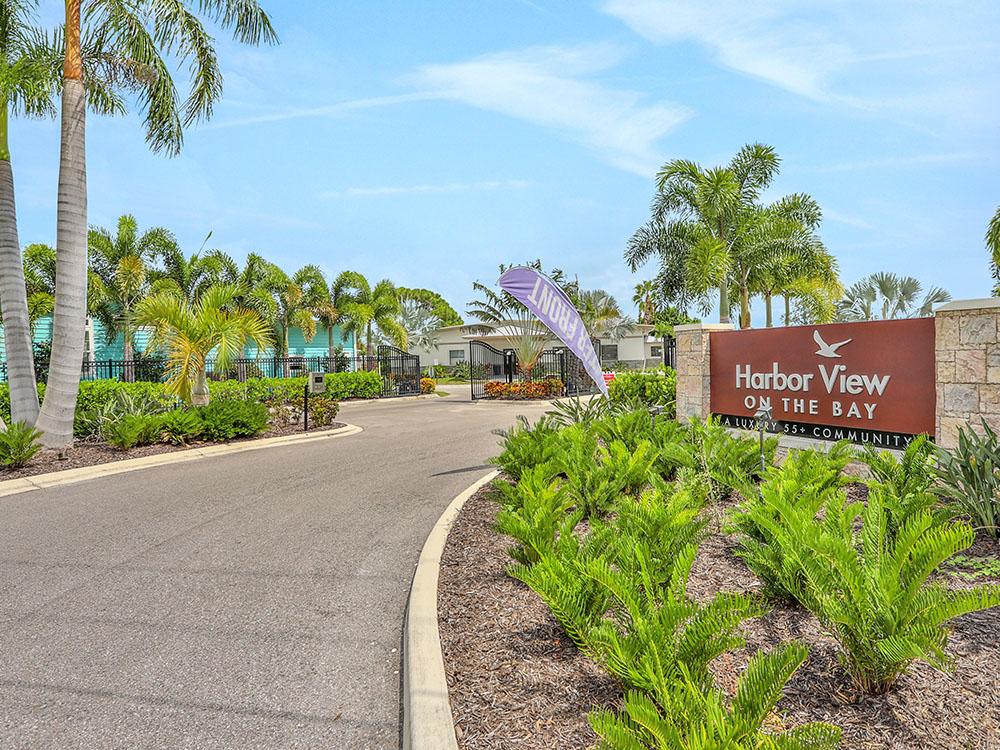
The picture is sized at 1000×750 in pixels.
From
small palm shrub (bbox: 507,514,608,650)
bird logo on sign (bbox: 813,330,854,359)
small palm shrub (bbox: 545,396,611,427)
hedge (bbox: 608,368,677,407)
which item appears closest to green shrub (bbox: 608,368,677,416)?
hedge (bbox: 608,368,677,407)

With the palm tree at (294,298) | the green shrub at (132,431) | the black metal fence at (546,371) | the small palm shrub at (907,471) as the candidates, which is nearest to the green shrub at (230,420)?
the green shrub at (132,431)

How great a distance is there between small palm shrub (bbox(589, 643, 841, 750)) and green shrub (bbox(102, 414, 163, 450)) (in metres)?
11.4

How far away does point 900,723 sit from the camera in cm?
236

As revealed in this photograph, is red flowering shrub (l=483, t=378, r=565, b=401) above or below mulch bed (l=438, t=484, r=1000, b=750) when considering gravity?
above

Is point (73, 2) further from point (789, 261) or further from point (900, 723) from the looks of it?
point (789, 261)

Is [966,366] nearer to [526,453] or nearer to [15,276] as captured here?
[526,453]

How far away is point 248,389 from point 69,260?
8.57 meters

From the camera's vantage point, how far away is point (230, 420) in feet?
40.6

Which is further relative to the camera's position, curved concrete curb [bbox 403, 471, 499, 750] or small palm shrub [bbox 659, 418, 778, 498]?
small palm shrub [bbox 659, 418, 778, 498]

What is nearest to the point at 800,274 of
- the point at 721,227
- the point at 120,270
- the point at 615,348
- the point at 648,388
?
the point at 721,227

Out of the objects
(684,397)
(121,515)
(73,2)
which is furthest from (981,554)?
(73,2)

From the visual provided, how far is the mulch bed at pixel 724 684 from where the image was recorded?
2363mm

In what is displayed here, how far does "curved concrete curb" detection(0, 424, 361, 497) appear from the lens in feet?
28.7

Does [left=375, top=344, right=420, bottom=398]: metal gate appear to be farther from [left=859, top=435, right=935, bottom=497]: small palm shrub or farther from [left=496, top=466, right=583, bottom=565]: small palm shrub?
[left=859, top=435, right=935, bottom=497]: small palm shrub
